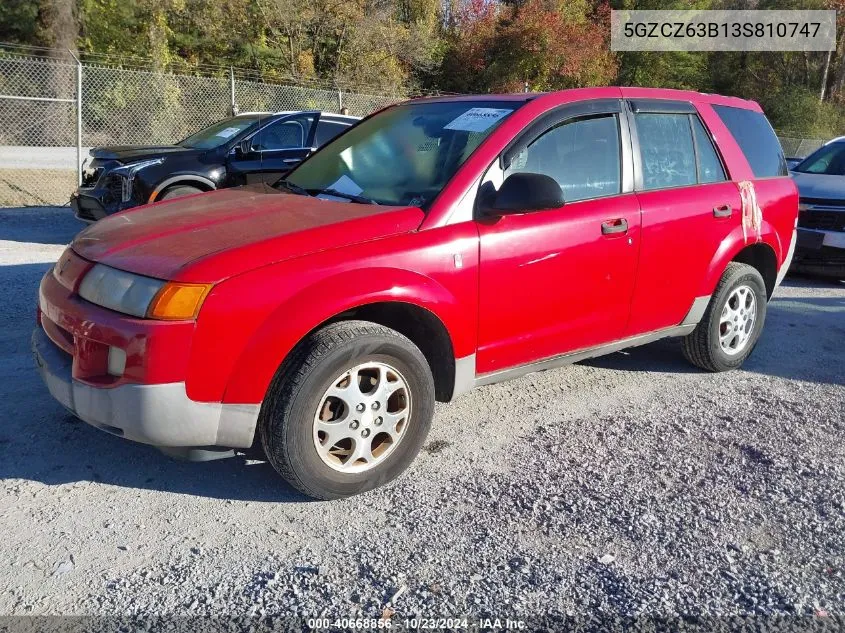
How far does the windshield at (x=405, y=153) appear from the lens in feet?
12.2

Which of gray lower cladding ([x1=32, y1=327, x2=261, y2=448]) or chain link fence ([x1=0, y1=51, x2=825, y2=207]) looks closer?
gray lower cladding ([x1=32, y1=327, x2=261, y2=448])

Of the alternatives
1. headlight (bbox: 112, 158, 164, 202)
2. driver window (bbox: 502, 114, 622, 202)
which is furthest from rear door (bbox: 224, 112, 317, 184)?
driver window (bbox: 502, 114, 622, 202)

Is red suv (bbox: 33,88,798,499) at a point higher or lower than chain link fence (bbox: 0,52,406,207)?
lower

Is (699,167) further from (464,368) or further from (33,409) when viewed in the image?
(33,409)

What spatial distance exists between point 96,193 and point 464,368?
21.9 ft

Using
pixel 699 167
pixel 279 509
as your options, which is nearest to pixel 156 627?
pixel 279 509

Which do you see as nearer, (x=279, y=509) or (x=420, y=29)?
(x=279, y=509)

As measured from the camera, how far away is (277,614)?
248cm

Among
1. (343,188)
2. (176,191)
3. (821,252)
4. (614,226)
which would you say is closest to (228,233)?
(343,188)

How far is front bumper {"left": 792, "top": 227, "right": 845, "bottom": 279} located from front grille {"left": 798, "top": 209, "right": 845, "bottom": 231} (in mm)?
63

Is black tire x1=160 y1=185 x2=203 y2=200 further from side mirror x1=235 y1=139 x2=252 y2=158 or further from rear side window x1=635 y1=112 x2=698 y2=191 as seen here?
rear side window x1=635 y1=112 x2=698 y2=191

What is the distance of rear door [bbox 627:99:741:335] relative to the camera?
4.25m

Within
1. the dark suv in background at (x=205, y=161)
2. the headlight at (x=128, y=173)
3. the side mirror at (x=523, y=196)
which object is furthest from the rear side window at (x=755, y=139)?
the headlight at (x=128, y=173)

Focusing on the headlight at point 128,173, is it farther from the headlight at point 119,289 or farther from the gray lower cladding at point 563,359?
the gray lower cladding at point 563,359
